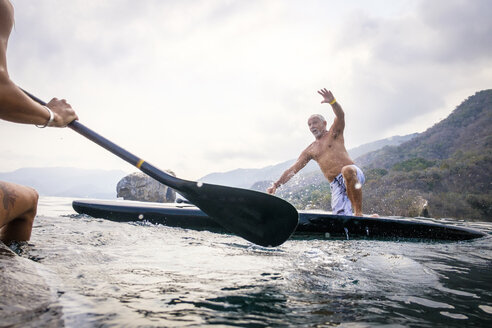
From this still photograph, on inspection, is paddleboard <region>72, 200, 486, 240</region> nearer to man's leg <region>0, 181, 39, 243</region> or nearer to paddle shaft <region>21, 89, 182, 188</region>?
paddle shaft <region>21, 89, 182, 188</region>

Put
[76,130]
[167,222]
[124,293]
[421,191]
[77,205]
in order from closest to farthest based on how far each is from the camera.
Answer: [124,293], [76,130], [167,222], [77,205], [421,191]

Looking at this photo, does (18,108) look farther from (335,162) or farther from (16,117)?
(335,162)

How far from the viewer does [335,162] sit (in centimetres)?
587

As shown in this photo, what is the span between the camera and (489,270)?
102 inches

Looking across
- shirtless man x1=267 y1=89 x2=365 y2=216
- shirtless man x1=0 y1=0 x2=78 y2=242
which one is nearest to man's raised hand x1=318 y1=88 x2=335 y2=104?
shirtless man x1=267 y1=89 x2=365 y2=216

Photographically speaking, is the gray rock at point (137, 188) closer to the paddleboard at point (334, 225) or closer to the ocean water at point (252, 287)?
the paddleboard at point (334, 225)

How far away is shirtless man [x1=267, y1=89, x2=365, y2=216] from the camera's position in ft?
17.2

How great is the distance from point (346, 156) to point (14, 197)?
536 centimetres

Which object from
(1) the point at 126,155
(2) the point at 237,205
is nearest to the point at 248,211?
(2) the point at 237,205

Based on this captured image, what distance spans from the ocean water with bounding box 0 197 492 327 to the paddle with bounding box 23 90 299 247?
250 millimetres

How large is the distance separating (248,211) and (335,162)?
3741 mm

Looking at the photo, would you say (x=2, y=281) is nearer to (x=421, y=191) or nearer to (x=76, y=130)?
(x=76, y=130)

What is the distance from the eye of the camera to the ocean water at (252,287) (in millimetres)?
1273

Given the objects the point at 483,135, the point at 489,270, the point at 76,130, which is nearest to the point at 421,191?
the point at 483,135
